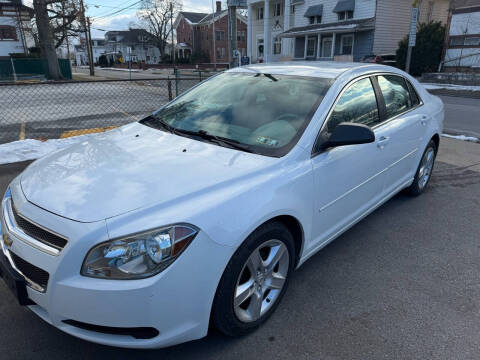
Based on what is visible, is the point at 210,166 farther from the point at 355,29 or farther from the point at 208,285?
the point at 355,29

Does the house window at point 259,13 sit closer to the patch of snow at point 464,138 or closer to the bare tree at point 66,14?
the bare tree at point 66,14

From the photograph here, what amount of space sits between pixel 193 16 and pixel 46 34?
44258 mm

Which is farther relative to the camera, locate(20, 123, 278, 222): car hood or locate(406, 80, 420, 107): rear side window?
locate(406, 80, 420, 107): rear side window

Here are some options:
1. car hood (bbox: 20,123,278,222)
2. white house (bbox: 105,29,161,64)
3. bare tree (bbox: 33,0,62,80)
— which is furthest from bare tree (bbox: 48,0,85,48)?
white house (bbox: 105,29,161,64)

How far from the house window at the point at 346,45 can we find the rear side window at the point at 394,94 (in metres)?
28.4

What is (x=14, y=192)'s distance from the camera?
2309 millimetres

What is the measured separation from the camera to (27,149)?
603cm

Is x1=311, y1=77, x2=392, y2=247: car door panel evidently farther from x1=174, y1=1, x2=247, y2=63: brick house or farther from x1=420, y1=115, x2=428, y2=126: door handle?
x1=174, y1=1, x2=247, y2=63: brick house

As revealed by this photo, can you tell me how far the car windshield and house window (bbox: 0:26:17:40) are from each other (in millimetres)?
49044

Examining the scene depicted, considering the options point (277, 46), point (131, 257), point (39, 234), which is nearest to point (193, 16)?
point (277, 46)

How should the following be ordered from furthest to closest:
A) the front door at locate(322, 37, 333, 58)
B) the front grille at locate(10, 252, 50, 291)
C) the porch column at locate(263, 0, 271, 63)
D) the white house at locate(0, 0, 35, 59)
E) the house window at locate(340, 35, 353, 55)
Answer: the white house at locate(0, 0, 35, 59)
the porch column at locate(263, 0, 271, 63)
the front door at locate(322, 37, 333, 58)
the house window at locate(340, 35, 353, 55)
the front grille at locate(10, 252, 50, 291)

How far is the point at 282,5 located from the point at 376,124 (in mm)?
40332

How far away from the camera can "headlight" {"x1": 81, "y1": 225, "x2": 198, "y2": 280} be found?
1764mm

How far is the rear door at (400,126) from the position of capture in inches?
137
